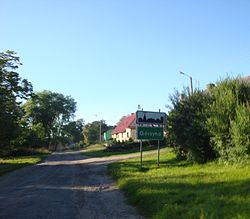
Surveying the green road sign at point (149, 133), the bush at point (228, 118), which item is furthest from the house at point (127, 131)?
the bush at point (228, 118)

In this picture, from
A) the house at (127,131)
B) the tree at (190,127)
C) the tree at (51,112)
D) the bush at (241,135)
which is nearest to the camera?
the bush at (241,135)

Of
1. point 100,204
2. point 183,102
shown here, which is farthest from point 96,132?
point 100,204

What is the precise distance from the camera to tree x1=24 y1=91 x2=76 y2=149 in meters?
117

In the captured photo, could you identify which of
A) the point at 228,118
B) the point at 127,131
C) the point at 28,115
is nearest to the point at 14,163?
the point at 228,118

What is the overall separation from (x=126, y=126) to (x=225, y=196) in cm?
8626

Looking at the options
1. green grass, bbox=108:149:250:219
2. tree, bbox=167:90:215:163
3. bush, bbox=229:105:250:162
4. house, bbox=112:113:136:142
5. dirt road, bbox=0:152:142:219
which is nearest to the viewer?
green grass, bbox=108:149:250:219

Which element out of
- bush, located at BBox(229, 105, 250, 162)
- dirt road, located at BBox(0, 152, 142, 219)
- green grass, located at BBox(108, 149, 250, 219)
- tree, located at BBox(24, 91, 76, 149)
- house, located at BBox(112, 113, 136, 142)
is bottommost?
dirt road, located at BBox(0, 152, 142, 219)

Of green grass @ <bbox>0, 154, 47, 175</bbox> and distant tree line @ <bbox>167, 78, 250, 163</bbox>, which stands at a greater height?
distant tree line @ <bbox>167, 78, 250, 163</bbox>


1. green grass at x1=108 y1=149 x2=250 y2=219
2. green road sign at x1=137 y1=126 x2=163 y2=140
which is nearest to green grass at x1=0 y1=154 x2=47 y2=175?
green road sign at x1=137 y1=126 x2=163 y2=140

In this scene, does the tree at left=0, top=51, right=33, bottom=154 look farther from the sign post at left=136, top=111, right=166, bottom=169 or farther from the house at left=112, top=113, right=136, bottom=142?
the house at left=112, top=113, right=136, bottom=142

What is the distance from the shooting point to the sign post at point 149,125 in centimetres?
2337

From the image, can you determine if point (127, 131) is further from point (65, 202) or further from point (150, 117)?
point (65, 202)

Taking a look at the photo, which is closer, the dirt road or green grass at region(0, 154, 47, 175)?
the dirt road

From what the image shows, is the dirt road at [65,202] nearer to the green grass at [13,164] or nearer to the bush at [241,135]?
the bush at [241,135]
